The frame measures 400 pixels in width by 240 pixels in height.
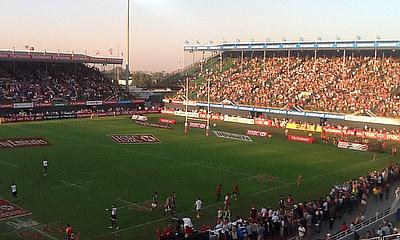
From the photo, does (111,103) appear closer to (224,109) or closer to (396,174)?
(224,109)

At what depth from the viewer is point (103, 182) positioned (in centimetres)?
3212

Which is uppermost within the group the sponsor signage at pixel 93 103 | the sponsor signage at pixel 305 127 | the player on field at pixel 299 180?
the sponsor signage at pixel 93 103

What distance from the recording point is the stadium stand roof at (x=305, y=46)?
7200cm

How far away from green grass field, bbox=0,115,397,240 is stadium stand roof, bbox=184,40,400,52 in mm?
26227

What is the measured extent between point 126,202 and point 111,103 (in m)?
55.9

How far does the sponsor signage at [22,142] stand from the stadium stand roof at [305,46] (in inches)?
1880

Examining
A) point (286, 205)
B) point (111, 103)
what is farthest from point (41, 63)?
point (286, 205)

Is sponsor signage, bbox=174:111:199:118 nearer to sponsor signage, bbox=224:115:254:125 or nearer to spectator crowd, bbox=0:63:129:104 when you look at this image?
sponsor signage, bbox=224:115:254:125

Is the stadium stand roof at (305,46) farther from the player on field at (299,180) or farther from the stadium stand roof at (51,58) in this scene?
the player on field at (299,180)

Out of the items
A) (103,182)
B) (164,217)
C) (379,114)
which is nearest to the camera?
(164,217)

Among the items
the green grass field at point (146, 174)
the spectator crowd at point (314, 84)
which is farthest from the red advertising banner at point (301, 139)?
the spectator crowd at point (314, 84)

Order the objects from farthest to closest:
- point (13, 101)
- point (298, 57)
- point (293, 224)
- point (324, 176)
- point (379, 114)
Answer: point (298, 57) < point (13, 101) < point (379, 114) < point (324, 176) < point (293, 224)

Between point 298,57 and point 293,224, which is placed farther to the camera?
point 298,57

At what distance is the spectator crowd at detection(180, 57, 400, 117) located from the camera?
222 feet
